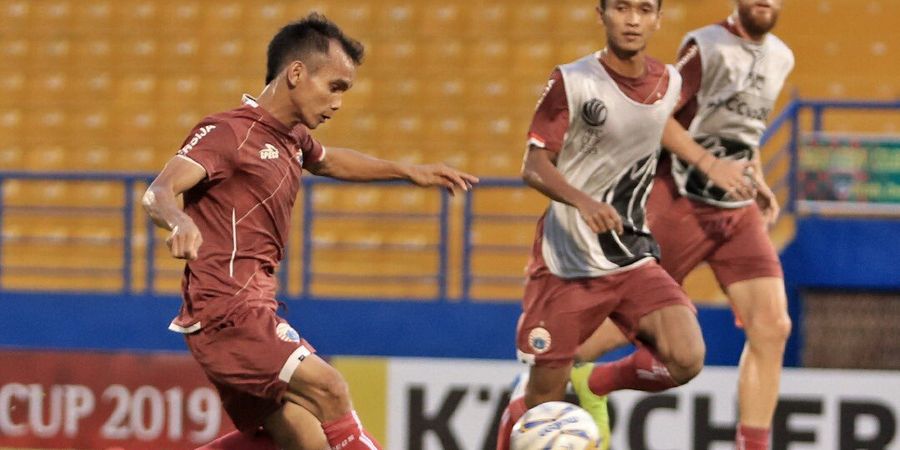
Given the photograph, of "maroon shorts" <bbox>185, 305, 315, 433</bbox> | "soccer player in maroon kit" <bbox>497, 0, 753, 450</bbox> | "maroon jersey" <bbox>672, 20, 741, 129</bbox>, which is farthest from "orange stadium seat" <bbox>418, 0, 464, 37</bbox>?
"maroon shorts" <bbox>185, 305, 315, 433</bbox>

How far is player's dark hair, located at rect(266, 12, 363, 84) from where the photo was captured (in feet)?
17.5

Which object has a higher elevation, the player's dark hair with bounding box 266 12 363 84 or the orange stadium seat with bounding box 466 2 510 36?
the orange stadium seat with bounding box 466 2 510 36

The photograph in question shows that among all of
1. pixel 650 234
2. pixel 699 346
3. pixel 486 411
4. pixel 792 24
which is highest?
pixel 792 24

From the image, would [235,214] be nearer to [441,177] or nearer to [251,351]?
[251,351]

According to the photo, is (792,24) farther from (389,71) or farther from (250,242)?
(250,242)

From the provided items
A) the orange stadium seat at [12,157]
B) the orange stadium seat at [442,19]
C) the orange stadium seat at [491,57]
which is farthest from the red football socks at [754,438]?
the orange stadium seat at [12,157]

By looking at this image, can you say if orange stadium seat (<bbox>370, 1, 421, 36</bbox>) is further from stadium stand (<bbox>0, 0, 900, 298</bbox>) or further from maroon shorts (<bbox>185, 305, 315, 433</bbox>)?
maroon shorts (<bbox>185, 305, 315, 433</bbox>)

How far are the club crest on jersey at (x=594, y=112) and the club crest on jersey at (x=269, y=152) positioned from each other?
4.26ft

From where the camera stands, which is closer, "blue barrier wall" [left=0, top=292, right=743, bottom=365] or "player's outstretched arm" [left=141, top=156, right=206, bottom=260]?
"player's outstretched arm" [left=141, top=156, right=206, bottom=260]

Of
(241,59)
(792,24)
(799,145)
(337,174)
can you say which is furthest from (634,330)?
(241,59)

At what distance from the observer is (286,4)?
1670cm

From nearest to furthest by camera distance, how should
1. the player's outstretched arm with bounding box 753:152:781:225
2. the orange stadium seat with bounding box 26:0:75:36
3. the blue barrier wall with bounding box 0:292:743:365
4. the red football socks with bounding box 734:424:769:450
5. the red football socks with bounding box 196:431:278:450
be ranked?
the red football socks with bounding box 196:431:278:450
the red football socks with bounding box 734:424:769:450
the player's outstretched arm with bounding box 753:152:781:225
the blue barrier wall with bounding box 0:292:743:365
the orange stadium seat with bounding box 26:0:75:36

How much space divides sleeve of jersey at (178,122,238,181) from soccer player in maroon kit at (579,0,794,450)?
2.17 m

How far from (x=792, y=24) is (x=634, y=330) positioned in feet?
31.8
